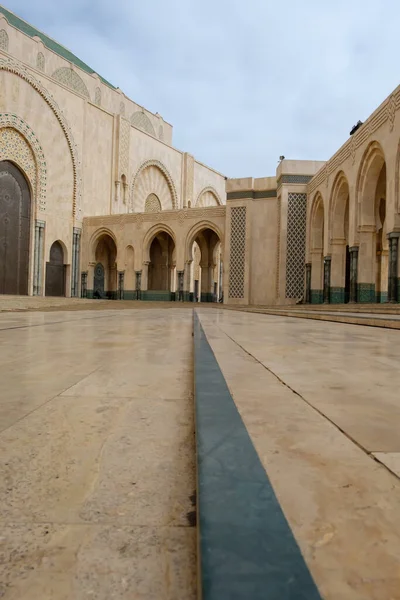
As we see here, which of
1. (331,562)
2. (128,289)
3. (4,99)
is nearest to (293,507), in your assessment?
(331,562)

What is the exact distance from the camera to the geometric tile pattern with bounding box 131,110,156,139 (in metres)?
23.4

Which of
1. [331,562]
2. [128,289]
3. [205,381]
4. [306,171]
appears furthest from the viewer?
[128,289]

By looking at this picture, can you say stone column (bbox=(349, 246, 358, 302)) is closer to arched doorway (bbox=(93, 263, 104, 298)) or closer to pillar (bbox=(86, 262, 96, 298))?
pillar (bbox=(86, 262, 96, 298))

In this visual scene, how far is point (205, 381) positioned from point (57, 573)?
0.76 m

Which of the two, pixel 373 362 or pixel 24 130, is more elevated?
pixel 24 130

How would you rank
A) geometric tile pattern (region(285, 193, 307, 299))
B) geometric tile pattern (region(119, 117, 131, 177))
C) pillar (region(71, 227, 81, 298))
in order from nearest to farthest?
geometric tile pattern (region(285, 193, 307, 299)) → pillar (region(71, 227, 81, 298)) → geometric tile pattern (region(119, 117, 131, 177))

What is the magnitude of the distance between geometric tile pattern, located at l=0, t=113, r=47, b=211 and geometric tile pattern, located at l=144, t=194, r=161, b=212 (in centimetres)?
672

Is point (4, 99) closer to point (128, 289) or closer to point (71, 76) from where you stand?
point (71, 76)

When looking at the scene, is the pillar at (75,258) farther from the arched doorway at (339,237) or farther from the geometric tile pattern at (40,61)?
the arched doorway at (339,237)

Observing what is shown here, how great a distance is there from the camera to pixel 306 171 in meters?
14.6

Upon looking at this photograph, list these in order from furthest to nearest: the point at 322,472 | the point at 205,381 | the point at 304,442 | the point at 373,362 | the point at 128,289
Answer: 1. the point at 128,289
2. the point at 373,362
3. the point at 205,381
4. the point at 304,442
5. the point at 322,472

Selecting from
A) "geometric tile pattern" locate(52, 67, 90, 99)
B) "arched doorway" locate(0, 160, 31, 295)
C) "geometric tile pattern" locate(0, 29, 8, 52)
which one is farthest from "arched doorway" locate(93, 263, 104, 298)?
"geometric tile pattern" locate(0, 29, 8, 52)

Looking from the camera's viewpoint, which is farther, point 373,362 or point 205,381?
point 373,362

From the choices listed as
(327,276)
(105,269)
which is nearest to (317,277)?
(327,276)
